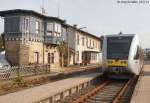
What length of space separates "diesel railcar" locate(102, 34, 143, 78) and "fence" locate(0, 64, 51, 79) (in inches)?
293

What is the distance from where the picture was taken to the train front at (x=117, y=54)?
71.9 feet

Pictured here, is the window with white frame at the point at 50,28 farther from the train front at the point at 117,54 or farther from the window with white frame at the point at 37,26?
the train front at the point at 117,54

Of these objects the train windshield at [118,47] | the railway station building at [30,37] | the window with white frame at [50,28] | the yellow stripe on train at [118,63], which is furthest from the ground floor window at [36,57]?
the yellow stripe on train at [118,63]

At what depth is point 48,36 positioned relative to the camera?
4131cm

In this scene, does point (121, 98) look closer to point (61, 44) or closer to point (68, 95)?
point (68, 95)

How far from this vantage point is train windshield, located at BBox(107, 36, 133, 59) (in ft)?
72.5

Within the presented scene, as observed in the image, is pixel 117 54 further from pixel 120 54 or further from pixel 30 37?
pixel 30 37

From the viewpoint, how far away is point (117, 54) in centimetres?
2222

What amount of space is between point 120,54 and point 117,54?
205 millimetres

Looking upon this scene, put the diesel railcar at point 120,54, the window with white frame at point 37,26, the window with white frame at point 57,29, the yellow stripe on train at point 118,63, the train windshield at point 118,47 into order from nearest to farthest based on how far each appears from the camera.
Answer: the yellow stripe on train at point 118,63 < the diesel railcar at point 120,54 < the train windshield at point 118,47 < the window with white frame at point 37,26 < the window with white frame at point 57,29

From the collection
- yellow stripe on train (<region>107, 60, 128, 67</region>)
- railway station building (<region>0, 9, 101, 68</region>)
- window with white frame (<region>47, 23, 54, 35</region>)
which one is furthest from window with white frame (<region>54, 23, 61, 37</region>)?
yellow stripe on train (<region>107, 60, 128, 67</region>)

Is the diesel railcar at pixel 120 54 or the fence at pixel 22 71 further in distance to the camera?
the fence at pixel 22 71

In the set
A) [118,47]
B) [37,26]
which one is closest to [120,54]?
[118,47]

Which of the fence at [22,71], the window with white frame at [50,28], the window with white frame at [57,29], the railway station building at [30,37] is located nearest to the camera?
the fence at [22,71]
